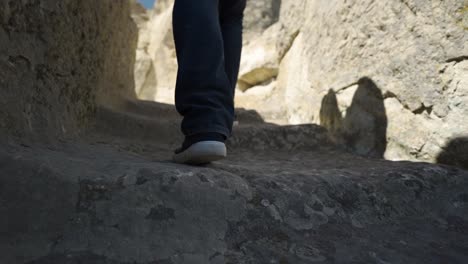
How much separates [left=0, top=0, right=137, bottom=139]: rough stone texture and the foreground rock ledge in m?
0.10

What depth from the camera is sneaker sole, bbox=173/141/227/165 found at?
697 mm

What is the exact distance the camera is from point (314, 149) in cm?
136

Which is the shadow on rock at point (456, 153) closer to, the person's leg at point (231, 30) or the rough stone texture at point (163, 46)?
the person's leg at point (231, 30)

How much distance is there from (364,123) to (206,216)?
2.65 feet

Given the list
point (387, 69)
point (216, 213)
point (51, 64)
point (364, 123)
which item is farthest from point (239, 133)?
point (216, 213)

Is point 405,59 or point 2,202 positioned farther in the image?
point 405,59

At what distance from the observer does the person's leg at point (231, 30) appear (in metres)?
0.92

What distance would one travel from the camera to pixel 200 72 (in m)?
0.71

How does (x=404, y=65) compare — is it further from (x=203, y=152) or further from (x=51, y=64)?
(x=51, y=64)

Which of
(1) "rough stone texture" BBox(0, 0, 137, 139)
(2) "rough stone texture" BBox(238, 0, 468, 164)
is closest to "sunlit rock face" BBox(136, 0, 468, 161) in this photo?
(2) "rough stone texture" BBox(238, 0, 468, 164)

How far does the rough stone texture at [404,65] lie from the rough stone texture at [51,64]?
34.6 inches

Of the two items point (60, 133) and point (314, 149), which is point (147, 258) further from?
point (314, 149)

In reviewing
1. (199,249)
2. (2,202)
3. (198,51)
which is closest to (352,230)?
(199,249)

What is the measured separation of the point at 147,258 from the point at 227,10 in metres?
0.64
